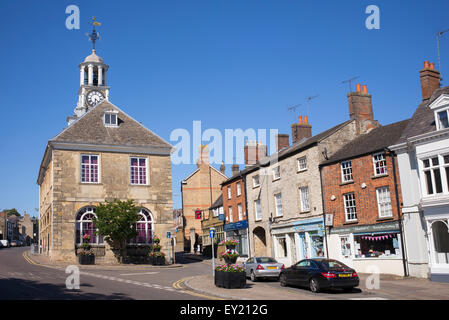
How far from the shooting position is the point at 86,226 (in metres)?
35.2

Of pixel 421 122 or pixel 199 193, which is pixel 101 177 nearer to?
pixel 421 122

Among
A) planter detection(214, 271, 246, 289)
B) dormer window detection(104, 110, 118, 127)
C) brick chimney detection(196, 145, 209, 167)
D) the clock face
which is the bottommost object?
planter detection(214, 271, 246, 289)

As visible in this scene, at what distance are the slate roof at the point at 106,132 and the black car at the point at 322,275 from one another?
69.7 feet

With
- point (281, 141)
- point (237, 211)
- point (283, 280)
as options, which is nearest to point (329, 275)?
point (283, 280)

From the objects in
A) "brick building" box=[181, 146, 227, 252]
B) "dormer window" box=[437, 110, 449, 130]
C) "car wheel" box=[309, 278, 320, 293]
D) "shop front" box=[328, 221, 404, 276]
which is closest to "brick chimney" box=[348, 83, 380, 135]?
"shop front" box=[328, 221, 404, 276]

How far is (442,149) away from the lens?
22.8 m

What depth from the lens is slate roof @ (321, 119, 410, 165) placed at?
2791 centimetres

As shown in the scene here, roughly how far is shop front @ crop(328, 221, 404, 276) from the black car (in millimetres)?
7619

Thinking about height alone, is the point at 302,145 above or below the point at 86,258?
above

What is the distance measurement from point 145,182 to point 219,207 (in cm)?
1438

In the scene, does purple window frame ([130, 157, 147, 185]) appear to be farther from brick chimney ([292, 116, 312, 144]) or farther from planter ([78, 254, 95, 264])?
brick chimney ([292, 116, 312, 144])

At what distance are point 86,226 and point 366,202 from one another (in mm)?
20956

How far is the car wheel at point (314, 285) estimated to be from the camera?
61.4 feet
